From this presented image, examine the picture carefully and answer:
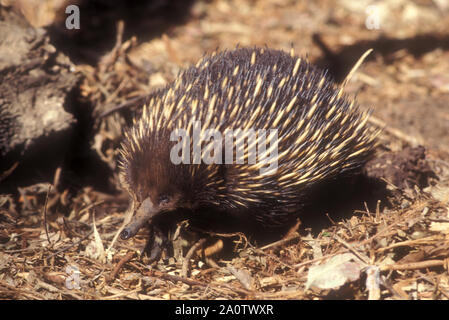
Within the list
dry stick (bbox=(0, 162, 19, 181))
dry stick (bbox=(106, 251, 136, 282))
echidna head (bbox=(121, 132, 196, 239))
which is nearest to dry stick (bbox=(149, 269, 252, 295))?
dry stick (bbox=(106, 251, 136, 282))

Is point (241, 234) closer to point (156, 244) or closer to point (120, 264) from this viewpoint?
point (156, 244)

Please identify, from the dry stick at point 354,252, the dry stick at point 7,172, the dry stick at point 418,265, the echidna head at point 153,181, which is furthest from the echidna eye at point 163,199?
the dry stick at point 7,172

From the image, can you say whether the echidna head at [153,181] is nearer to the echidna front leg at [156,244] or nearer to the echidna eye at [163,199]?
the echidna eye at [163,199]

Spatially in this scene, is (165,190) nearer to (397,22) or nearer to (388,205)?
(388,205)

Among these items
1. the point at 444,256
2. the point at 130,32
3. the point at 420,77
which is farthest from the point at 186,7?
the point at 444,256

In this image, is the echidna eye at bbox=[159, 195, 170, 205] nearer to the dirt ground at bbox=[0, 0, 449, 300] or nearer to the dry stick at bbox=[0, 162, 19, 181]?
the dirt ground at bbox=[0, 0, 449, 300]
